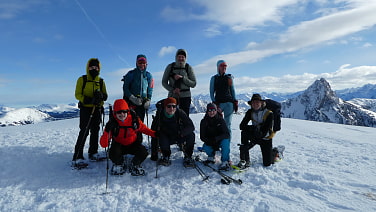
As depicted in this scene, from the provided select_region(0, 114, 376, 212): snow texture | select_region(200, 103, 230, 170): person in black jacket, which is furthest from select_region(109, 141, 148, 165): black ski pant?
select_region(200, 103, 230, 170): person in black jacket

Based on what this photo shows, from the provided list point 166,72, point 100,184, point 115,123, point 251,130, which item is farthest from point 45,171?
point 251,130

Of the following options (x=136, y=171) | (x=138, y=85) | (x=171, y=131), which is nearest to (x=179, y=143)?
(x=171, y=131)

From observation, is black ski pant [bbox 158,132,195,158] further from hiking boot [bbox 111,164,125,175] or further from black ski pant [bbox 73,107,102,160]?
black ski pant [bbox 73,107,102,160]

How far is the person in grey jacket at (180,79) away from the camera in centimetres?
676

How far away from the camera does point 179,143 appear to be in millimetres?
6074

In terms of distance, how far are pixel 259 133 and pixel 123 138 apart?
3743 mm

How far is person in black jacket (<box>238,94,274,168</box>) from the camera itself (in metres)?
5.96

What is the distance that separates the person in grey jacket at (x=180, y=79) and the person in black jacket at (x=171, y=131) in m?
0.79

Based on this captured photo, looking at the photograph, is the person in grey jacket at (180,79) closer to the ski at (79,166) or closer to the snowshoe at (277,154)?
the snowshoe at (277,154)

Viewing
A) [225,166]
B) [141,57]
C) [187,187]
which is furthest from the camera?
[141,57]

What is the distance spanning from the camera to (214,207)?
3.89 m

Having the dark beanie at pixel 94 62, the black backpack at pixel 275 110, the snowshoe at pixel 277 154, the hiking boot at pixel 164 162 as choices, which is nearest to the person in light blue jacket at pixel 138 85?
the dark beanie at pixel 94 62

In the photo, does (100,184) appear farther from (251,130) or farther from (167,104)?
(251,130)

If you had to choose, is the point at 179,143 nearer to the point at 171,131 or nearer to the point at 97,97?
the point at 171,131
